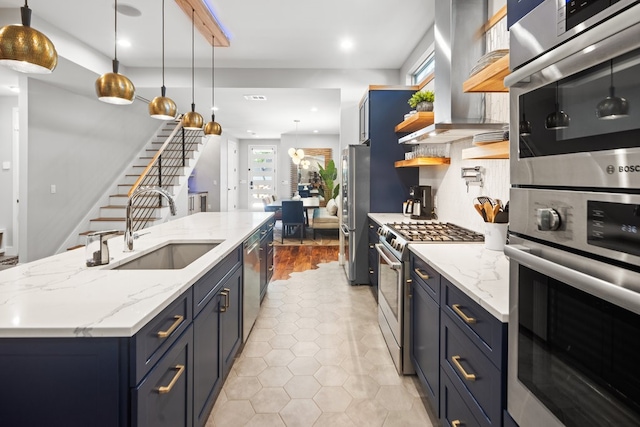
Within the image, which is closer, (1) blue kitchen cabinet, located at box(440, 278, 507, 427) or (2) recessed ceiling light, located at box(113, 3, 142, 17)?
(1) blue kitchen cabinet, located at box(440, 278, 507, 427)

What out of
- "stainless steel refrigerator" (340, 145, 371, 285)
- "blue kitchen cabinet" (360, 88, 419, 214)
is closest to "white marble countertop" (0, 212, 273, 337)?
"stainless steel refrigerator" (340, 145, 371, 285)

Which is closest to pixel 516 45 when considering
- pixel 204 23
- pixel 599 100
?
pixel 599 100

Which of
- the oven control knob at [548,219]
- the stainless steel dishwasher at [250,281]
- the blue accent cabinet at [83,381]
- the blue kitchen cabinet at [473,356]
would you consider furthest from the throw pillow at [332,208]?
the oven control knob at [548,219]

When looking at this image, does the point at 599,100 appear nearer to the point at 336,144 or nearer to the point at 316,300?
the point at 316,300

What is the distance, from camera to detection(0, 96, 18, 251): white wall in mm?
6012

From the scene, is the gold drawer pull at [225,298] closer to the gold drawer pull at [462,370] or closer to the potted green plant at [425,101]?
the gold drawer pull at [462,370]

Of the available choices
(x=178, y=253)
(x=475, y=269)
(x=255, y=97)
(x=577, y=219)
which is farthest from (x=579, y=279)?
(x=255, y=97)

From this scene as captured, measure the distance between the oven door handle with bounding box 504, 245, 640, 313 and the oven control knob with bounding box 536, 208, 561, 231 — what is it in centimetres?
8

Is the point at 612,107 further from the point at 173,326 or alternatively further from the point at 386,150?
the point at 386,150

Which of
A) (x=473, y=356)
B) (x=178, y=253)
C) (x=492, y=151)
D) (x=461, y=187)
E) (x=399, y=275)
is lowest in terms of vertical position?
(x=473, y=356)

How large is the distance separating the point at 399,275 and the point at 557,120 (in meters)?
1.63

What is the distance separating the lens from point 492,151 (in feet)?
6.46

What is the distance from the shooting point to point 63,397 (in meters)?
1.01

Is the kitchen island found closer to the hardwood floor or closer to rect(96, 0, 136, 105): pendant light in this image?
rect(96, 0, 136, 105): pendant light
